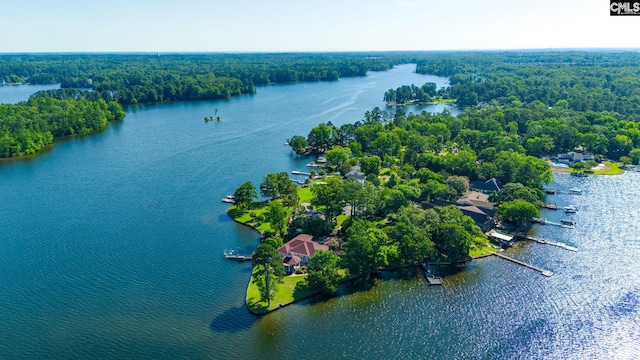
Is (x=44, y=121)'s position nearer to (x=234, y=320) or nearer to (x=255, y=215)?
(x=255, y=215)

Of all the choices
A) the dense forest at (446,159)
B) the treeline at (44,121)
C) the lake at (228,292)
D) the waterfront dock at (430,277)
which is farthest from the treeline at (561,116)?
the treeline at (44,121)

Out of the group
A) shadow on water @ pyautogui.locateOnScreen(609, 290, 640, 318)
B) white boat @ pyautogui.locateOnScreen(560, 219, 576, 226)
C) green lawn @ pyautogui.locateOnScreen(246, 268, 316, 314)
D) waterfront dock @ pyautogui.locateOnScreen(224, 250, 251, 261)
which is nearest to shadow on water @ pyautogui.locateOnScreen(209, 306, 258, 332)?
green lawn @ pyautogui.locateOnScreen(246, 268, 316, 314)

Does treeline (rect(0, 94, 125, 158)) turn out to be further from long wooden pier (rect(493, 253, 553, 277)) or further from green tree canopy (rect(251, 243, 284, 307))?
long wooden pier (rect(493, 253, 553, 277))

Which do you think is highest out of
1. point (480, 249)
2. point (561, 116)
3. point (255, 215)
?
point (561, 116)

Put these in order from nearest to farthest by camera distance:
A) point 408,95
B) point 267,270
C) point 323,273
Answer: point 267,270, point 323,273, point 408,95

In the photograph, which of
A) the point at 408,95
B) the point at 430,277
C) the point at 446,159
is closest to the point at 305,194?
the point at 446,159

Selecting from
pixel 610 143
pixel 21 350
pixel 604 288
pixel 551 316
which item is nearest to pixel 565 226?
→ pixel 604 288

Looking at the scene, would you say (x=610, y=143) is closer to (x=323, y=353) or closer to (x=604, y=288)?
(x=604, y=288)
